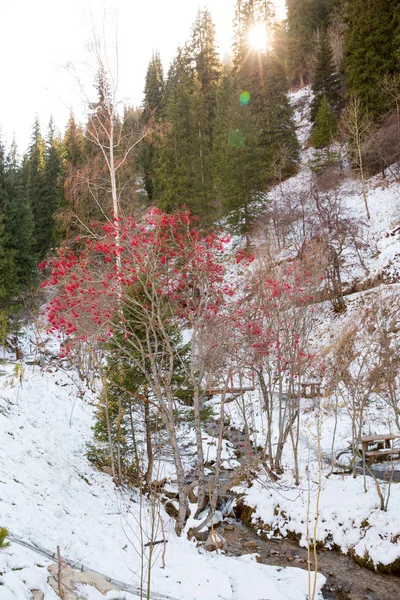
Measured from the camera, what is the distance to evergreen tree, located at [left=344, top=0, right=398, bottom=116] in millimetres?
23938

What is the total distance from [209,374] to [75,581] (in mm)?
3493

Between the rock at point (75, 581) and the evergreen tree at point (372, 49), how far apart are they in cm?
2673

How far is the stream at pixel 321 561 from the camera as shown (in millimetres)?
6371

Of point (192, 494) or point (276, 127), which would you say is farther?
point (276, 127)

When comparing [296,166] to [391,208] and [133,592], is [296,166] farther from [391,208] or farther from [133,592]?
[133,592]

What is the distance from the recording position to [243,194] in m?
23.8

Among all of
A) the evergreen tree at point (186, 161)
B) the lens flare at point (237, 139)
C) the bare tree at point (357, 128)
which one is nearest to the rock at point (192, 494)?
the evergreen tree at point (186, 161)

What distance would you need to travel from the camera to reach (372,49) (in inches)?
971

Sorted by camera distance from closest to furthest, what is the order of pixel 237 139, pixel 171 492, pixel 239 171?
1. pixel 171 492
2. pixel 239 171
3. pixel 237 139

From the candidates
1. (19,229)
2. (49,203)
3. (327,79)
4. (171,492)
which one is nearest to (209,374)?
(171,492)

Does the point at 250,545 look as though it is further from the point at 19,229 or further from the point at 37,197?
the point at 37,197

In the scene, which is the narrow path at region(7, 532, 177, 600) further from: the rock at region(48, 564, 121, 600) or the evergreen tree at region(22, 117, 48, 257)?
the evergreen tree at region(22, 117, 48, 257)

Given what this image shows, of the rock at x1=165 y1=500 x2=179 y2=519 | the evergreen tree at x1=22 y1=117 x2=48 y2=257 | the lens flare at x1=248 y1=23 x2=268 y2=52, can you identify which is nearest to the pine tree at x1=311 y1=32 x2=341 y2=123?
the lens flare at x1=248 y1=23 x2=268 y2=52

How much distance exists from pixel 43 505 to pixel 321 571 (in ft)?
16.4
